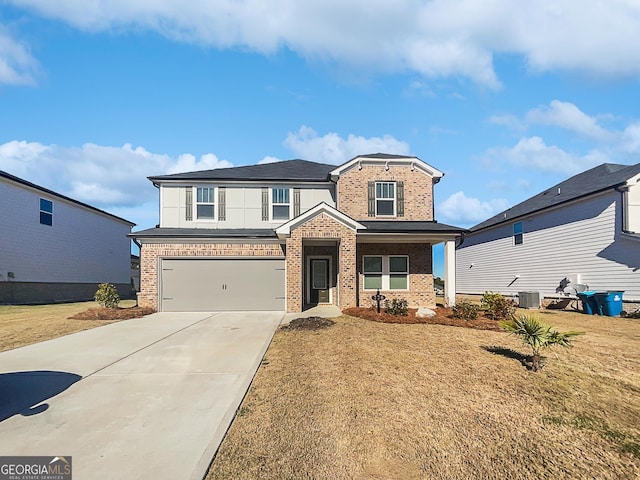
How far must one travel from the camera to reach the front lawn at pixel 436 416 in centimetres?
362

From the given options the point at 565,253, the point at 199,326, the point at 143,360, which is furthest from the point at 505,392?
the point at 565,253

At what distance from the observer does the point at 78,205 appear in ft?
79.7

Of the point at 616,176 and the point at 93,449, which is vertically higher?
the point at 616,176

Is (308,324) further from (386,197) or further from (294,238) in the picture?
(386,197)

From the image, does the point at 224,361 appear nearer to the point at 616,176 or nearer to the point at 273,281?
the point at 273,281

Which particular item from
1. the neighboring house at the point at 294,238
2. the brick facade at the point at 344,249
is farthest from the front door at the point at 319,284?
the brick facade at the point at 344,249

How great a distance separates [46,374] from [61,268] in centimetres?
1976

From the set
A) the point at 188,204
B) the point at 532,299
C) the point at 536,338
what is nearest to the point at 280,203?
the point at 188,204

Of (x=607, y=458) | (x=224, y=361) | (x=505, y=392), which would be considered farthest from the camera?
(x=224, y=361)

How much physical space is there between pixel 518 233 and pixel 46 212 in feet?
89.8

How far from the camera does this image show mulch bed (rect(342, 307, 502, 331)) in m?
11.1

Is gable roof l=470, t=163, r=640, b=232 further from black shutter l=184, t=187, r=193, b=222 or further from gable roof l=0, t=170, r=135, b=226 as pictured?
gable roof l=0, t=170, r=135, b=226

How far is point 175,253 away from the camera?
15.4 meters

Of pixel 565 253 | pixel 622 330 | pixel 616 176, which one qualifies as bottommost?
pixel 622 330
